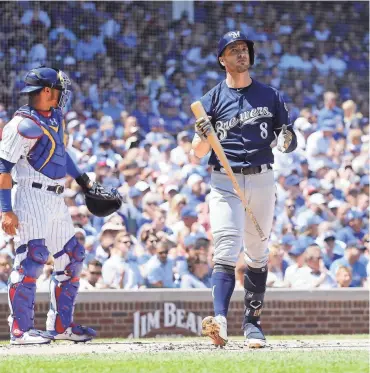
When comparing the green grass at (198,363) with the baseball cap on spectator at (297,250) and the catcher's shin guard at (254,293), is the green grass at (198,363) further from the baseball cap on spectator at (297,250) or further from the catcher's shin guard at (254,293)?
the baseball cap on spectator at (297,250)

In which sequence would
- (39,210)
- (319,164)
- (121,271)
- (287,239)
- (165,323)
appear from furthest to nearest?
(319,164)
(287,239)
(121,271)
(165,323)
(39,210)

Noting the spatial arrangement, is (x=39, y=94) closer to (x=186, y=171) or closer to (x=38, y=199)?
(x=38, y=199)

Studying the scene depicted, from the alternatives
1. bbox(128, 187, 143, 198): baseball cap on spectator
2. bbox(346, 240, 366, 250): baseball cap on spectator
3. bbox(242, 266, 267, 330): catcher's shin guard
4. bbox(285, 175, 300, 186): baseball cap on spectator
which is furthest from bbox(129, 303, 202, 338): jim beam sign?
bbox(285, 175, 300, 186): baseball cap on spectator

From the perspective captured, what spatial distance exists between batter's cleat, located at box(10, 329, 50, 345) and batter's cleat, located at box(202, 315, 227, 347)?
1.24 m

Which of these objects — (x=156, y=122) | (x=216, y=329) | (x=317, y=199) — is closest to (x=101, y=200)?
(x=216, y=329)

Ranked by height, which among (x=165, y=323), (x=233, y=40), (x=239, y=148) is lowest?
(x=165, y=323)

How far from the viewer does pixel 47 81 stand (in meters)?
7.75

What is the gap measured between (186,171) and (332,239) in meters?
2.64

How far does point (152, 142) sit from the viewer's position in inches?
628

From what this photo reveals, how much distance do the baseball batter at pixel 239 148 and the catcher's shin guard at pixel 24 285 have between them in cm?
125

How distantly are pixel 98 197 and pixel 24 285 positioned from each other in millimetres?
993

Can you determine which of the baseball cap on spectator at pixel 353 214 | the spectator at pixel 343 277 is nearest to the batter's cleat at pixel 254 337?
the spectator at pixel 343 277

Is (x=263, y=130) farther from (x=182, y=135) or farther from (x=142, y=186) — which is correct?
(x=182, y=135)

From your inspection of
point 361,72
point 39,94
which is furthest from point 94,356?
point 361,72
